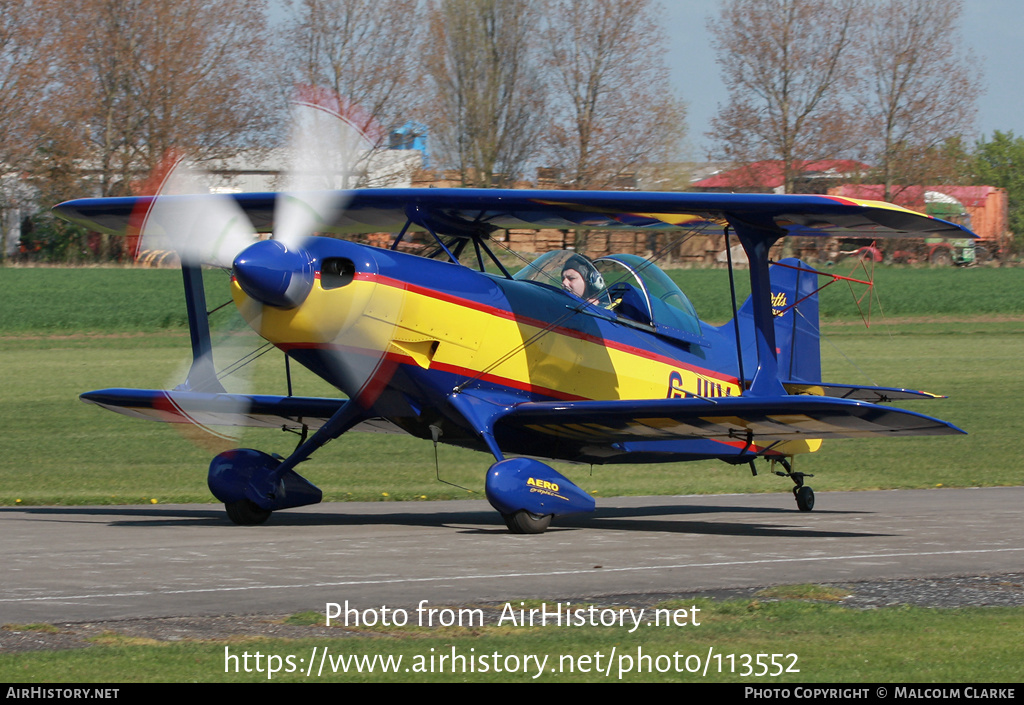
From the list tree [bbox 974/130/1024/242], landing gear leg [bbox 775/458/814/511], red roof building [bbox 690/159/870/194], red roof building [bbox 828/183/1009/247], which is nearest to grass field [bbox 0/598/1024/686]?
landing gear leg [bbox 775/458/814/511]

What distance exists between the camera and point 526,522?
34.4ft

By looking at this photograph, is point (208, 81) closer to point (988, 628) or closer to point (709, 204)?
point (709, 204)

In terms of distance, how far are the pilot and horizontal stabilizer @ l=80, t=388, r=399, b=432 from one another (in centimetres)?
253

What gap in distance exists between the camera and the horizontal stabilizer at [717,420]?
10.1m

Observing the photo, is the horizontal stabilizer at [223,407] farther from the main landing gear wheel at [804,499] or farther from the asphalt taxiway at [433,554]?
the main landing gear wheel at [804,499]

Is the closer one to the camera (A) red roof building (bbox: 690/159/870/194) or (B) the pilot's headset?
(B) the pilot's headset

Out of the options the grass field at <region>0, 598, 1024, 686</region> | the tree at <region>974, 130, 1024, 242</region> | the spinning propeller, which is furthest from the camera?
the tree at <region>974, 130, 1024, 242</region>

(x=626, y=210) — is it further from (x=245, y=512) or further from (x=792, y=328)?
(x=245, y=512)

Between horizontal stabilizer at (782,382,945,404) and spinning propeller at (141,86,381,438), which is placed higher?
Answer: spinning propeller at (141,86,381,438)

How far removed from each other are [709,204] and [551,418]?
245 centimetres

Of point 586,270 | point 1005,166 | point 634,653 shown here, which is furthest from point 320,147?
point 1005,166

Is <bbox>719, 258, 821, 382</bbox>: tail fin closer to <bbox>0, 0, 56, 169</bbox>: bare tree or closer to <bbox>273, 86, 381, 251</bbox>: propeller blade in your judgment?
<bbox>273, 86, 381, 251</bbox>: propeller blade

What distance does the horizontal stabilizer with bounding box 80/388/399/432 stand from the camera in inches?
472

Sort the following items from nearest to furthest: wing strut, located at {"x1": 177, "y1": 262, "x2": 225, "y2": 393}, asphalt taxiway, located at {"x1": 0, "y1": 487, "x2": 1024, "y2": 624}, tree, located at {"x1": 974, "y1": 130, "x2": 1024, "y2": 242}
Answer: asphalt taxiway, located at {"x1": 0, "y1": 487, "x2": 1024, "y2": 624}
wing strut, located at {"x1": 177, "y1": 262, "x2": 225, "y2": 393}
tree, located at {"x1": 974, "y1": 130, "x2": 1024, "y2": 242}
